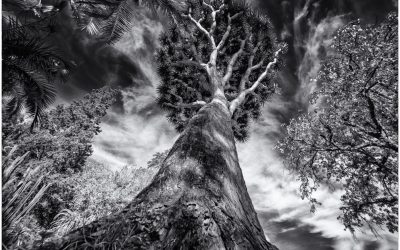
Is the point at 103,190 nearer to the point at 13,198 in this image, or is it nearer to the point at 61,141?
the point at 61,141

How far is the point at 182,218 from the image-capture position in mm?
1303

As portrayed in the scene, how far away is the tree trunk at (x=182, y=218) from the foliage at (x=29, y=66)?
198 inches

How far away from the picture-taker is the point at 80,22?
5.39m

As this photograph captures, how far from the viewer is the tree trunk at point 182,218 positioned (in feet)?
3.77

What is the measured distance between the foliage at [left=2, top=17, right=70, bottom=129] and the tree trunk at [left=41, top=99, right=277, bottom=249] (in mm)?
5039

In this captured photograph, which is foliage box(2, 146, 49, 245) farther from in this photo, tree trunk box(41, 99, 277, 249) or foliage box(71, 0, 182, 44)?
foliage box(71, 0, 182, 44)

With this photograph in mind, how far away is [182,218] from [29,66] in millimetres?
6094

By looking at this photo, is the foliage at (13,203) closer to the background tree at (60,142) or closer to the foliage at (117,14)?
the foliage at (117,14)

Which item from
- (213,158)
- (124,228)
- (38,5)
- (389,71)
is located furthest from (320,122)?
(38,5)

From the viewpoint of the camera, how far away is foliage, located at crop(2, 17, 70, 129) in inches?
184

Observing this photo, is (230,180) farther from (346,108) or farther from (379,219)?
(379,219)

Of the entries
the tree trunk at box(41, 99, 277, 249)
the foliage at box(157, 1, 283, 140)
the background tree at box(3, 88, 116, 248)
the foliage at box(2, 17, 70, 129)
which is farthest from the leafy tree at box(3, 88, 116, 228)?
the tree trunk at box(41, 99, 277, 249)

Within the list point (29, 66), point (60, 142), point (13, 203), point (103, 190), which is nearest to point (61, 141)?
point (60, 142)

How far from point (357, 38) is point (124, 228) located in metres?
8.36
